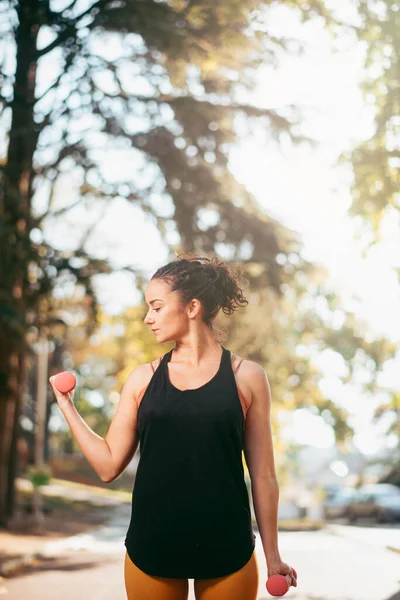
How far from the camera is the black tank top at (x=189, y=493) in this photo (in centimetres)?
303

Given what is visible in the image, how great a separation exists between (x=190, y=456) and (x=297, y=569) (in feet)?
40.7

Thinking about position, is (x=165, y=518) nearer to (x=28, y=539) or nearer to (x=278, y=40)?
(x=278, y=40)

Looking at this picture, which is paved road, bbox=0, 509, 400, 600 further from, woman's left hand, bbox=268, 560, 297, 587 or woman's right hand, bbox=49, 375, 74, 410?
woman's right hand, bbox=49, 375, 74, 410

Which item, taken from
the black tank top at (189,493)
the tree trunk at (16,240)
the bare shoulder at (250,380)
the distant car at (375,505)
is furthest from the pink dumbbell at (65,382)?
the distant car at (375,505)

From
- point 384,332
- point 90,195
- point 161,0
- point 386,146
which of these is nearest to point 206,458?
point 386,146

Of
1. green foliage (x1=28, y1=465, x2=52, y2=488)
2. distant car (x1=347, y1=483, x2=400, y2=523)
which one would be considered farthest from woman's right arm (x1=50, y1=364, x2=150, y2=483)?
distant car (x1=347, y1=483, x2=400, y2=523)

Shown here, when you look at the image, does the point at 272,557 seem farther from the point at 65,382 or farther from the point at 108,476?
the point at 65,382

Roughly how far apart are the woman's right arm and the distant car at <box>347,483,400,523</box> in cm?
3426

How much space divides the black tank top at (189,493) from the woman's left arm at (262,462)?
0.47ft

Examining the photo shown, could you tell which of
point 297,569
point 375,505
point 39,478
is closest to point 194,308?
point 297,569

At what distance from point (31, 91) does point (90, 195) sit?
2.43 m

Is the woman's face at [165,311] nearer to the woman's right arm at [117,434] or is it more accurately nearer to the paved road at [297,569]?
the woman's right arm at [117,434]

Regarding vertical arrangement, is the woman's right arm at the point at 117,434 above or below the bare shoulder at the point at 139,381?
below

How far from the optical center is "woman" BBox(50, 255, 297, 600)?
304 centimetres
